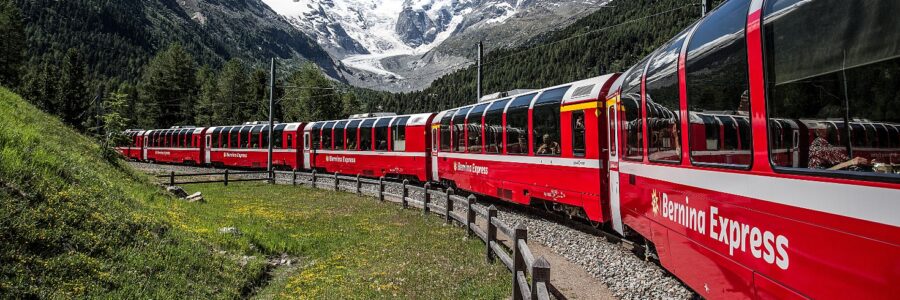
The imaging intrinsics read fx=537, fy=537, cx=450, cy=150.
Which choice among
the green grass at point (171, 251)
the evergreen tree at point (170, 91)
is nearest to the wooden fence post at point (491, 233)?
the green grass at point (171, 251)

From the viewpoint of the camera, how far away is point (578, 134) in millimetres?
11125

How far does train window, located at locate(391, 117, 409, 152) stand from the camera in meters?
23.1

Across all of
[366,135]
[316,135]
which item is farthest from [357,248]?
[316,135]

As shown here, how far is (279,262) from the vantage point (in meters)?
10.3

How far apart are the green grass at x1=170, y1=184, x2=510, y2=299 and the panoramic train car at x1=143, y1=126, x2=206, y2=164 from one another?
27.7 meters

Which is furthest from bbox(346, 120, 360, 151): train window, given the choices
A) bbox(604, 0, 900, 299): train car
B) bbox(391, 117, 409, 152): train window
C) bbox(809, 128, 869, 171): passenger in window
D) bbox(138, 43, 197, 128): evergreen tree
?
bbox(138, 43, 197, 128): evergreen tree

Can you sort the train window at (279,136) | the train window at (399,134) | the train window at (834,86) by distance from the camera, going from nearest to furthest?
the train window at (834,86), the train window at (399,134), the train window at (279,136)

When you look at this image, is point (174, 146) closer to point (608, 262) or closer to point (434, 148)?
point (434, 148)

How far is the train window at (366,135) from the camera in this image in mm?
25453

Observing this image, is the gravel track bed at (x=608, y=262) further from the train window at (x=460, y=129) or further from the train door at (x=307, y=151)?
→ the train door at (x=307, y=151)

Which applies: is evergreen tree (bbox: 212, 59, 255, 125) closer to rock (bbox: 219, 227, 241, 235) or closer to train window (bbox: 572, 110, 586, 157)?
rock (bbox: 219, 227, 241, 235)

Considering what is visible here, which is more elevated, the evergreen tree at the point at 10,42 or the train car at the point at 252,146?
the evergreen tree at the point at 10,42

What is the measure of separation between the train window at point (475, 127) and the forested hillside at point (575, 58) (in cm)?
9493

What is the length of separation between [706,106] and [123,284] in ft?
22.0
